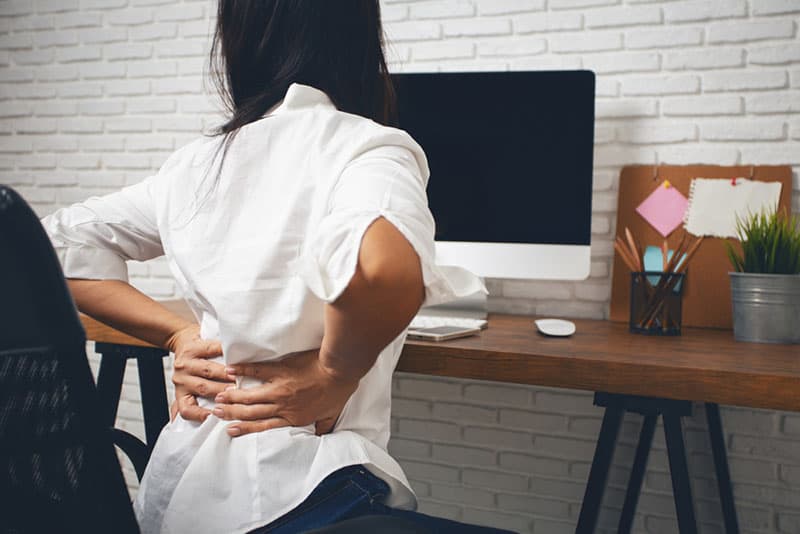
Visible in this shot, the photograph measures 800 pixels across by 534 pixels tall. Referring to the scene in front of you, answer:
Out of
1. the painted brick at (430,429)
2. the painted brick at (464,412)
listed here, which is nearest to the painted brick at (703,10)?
the painted brick at (464,412)

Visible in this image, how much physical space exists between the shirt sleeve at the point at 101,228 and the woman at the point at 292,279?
124 mm

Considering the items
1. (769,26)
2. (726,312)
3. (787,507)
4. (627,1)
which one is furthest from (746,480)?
(627,1)

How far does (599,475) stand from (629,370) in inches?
11.3

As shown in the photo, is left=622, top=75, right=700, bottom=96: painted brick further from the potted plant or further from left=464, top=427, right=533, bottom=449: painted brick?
left=464, top=427, right=533, bottom=449: painted brick

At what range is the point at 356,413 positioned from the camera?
87cm

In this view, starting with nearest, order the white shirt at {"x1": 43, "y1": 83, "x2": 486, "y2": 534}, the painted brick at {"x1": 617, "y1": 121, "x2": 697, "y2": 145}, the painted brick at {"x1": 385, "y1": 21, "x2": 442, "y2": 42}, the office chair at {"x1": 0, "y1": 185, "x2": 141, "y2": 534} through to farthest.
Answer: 1. the office chair at {"x1": 0, "y1": 185, "x2": 141, "y2": 534}
2. the white shirt at {"x1": 43, "y1": 83, "x2": 486, "y2": 534}
3. the painted brick at {"x1": 617, "y1": 121, "x2": 697, "y2": 145}
4. the painted brick at {"x1": 385, "y1": 21, "x2": 442, "y2": 42}

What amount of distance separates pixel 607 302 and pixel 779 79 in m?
0.73

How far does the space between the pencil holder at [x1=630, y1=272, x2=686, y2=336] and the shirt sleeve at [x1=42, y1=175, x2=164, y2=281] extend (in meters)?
1.06

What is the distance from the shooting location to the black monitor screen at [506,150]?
1648 millimetres

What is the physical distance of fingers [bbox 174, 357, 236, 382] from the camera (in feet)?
2.94

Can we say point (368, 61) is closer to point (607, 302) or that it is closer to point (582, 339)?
point (582, 339)

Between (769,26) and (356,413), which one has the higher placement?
(769,26)

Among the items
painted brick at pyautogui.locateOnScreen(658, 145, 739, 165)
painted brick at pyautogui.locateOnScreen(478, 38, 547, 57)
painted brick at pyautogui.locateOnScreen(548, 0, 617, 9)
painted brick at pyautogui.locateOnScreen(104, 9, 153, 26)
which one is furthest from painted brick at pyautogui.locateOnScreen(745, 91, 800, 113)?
painted brick at pyautogui.locateOnScreen(104, 9, 153, 26)

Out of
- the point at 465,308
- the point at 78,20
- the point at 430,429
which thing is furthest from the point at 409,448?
the point at 78,20
